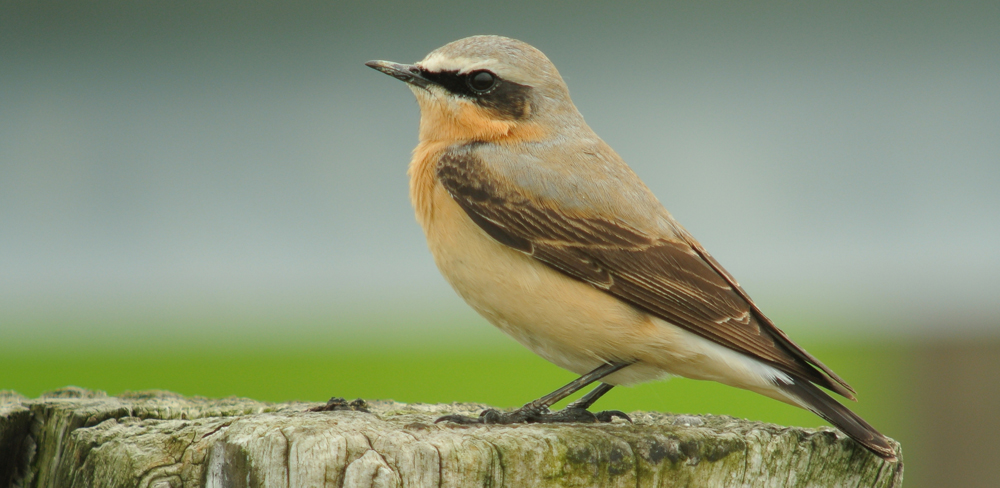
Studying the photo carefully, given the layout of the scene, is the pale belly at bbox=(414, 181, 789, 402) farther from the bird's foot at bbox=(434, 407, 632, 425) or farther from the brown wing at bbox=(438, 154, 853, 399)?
the bird's foot at bbox=(434, 407, 632, 425)

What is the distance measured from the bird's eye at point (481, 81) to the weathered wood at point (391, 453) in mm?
2252

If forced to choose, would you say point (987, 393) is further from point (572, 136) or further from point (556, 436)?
point (556, 436)

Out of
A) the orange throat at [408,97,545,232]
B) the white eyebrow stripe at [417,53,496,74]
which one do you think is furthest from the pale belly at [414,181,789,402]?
the white eyebrow stripe at [417,53,496,74]

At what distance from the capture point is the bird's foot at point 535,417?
151 inches

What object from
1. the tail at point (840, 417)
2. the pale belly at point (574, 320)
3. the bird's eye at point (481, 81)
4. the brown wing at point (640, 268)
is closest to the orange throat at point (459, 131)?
the bird's eye at point (481, 81)

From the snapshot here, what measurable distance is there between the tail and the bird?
1cm

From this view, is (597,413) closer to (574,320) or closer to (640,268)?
(574,320)

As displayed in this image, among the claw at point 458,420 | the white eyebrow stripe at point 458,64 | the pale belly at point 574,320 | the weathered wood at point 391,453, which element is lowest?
the weathered wood at point 391,453

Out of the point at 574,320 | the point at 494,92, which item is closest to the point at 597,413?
the point at 574,320

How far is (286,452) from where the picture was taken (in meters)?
3.05

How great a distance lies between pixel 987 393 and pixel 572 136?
4.65 metres

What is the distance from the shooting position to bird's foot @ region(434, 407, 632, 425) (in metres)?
3.84

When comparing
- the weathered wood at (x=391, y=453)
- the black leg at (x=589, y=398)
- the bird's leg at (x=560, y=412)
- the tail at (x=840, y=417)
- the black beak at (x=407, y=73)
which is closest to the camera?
the weathered wood at (x=391, y=453)

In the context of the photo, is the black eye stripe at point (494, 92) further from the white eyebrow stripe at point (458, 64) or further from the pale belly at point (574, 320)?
the pale belly at point (574, 320)
